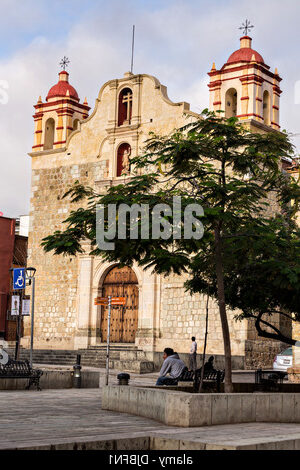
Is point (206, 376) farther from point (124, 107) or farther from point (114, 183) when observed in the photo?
point (124, 107)

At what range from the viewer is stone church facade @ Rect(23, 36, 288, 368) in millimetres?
27031

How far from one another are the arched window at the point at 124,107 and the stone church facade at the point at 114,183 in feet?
0.14

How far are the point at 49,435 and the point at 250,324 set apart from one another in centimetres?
1763

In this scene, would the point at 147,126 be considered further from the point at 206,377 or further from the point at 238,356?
the point at 206,377

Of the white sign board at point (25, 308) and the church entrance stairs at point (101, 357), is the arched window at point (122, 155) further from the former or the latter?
the white sign board at point (25, 308)

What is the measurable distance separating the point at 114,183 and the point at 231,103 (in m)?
5.58

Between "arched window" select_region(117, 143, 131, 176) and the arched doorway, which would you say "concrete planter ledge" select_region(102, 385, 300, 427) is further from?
"arched window" select_region(117, 143, 131, 176)

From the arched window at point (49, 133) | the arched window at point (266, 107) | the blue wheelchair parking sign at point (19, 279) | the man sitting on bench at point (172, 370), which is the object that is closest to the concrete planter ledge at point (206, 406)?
the man sitting on bench at point (172, 370)

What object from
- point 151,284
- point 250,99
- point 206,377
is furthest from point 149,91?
point 206,377

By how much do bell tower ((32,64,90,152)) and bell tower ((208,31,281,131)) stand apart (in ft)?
25.4

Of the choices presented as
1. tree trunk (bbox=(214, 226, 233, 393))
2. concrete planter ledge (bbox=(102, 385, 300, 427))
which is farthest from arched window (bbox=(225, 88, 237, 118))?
concrete planter ledge (bbox=(102, 385, 300, 427))

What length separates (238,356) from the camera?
25000 mm
